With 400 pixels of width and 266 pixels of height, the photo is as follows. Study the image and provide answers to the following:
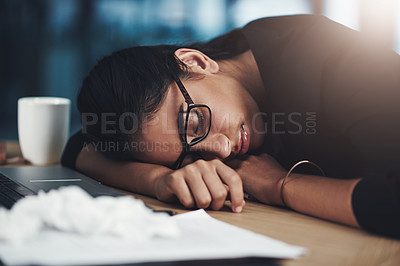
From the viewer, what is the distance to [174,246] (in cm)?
45

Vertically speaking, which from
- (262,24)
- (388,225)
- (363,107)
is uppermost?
(262,24)

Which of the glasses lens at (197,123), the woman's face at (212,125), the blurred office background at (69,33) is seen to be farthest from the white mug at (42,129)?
the blurred office background at (69,33)

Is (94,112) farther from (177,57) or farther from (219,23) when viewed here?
(219,23)

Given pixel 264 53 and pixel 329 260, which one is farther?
pixel 264 53

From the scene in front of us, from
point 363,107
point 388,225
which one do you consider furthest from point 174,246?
point 363,107

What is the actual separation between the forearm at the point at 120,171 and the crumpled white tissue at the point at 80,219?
13.3 inches

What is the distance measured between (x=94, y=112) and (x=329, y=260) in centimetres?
62

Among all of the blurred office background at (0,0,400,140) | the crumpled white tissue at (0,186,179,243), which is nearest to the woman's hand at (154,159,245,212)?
the crumpled white tissue at (0,186,179,243)

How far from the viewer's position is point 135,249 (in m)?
0.43

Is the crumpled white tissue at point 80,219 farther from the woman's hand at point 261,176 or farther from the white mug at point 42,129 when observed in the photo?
the white mug at point 42,129

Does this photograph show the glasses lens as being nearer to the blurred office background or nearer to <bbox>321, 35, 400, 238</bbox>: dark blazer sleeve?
<bbox>321, 35, 400, 238</bbox>: dark blazer sleeve

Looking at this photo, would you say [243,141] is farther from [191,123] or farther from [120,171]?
[120,171]

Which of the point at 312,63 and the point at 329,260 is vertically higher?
the point at 312,63

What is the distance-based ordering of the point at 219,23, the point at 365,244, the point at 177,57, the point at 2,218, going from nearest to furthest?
1. the point at 2,218
2. the point at 365,244
3. the point at 177,57
4. the point at 219,23
